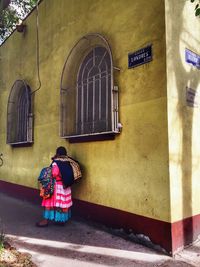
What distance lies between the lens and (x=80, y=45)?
580 centimetres

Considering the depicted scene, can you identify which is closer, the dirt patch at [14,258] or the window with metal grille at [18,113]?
the dirt patch at [14,258]

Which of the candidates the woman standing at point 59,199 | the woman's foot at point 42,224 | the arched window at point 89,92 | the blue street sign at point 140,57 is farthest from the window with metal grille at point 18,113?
the blue street sign at point 140,57

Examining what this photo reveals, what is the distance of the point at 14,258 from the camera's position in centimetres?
Answer: 346

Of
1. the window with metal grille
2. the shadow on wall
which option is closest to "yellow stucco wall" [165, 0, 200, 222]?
the shadow on wall

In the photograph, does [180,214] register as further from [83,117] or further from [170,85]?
[83,117]

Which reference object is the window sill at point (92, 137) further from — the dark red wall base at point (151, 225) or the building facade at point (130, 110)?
the dark red wall base at point (151, 225)

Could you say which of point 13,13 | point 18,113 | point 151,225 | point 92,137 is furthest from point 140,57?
point 13,13

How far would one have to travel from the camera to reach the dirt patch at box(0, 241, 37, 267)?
324 cm

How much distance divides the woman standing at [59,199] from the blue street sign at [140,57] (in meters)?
2.19

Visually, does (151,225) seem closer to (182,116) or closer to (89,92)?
(182,116)

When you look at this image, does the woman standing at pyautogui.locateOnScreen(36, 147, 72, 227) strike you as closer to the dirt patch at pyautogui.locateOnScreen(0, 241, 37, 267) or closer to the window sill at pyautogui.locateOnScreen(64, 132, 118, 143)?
the window sill at pyautogui.locateOnScreen(64, 132, 118, 143)

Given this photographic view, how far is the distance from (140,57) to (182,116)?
1.15 metres

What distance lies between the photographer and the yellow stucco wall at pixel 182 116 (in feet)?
12.8

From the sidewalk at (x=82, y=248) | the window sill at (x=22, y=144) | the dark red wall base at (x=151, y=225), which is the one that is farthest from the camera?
the window sill at (x=22, y=144)
